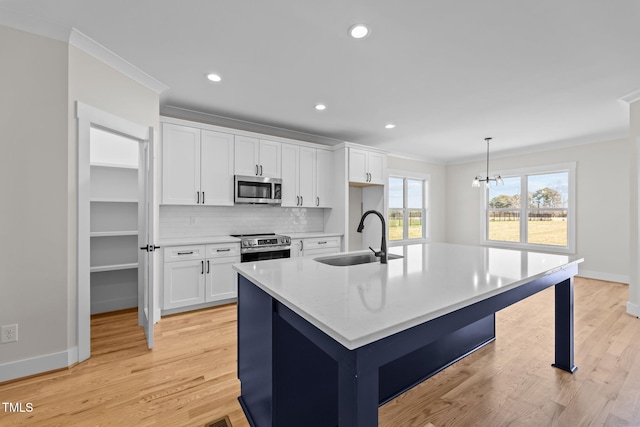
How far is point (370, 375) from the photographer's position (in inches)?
35.4

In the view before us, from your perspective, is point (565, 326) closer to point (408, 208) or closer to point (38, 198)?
point (38, 198)

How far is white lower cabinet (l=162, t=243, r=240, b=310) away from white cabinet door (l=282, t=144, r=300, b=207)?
3.74ft

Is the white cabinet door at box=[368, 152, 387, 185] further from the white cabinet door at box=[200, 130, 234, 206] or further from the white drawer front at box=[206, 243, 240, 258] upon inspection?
the white drawer front at box=[206, 243, 240, 258]

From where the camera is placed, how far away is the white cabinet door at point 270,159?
414 cm

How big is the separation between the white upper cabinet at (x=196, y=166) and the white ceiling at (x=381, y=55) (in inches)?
15.6

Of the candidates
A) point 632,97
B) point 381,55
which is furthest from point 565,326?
point 632,97

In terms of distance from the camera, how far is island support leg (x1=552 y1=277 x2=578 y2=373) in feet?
7.04

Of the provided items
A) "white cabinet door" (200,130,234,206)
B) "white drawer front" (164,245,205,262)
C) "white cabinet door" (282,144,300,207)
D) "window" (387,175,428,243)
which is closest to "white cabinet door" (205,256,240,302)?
"white drawer front" (164,245,205,262)

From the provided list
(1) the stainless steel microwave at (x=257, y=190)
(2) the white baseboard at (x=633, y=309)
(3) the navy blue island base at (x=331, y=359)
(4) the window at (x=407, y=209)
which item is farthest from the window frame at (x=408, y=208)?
(3) the navy blue island base at (x=331, y=359)

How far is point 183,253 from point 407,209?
16.1 ft

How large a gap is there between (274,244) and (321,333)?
3.01 metres

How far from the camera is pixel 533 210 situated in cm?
593

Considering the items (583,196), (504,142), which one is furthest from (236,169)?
(583,196)

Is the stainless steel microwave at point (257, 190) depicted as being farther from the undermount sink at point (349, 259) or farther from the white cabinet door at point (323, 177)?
the undermount sink at point (349, 259)
